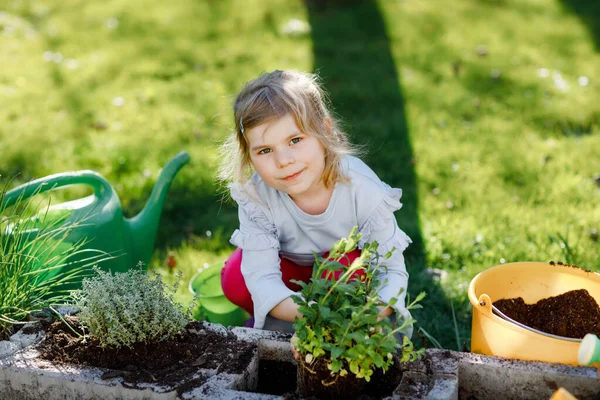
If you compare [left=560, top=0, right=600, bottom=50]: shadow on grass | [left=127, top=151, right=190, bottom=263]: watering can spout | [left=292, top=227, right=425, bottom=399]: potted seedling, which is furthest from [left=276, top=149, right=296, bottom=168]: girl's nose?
[left=560, top=0, right=600, bottom=50]: shadow on grass

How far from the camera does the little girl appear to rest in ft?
7.54

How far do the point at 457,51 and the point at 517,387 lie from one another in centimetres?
385

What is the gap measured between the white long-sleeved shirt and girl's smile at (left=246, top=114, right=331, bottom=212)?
15 cm

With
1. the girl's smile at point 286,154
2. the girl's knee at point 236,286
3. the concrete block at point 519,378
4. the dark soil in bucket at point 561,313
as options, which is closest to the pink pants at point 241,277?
the girl's knee at point 236,286

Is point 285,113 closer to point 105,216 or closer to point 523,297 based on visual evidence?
point 105,216

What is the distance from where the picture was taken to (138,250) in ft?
9.53

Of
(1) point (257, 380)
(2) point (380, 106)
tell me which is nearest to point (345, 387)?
(1) point (257, 380)

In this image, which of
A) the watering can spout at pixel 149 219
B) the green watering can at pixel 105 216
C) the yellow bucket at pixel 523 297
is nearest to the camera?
the yellow bucket at pixel 523 297

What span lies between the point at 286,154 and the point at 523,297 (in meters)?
0.92

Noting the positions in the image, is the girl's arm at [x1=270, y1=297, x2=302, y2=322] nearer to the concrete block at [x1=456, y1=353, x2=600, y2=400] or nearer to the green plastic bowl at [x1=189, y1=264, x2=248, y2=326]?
the green plastic bowl at [x1=189, y1=264, x2=248, y2=326]

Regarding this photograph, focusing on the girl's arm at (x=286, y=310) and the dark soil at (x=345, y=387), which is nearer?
the dark soil at (x=345, y=387)

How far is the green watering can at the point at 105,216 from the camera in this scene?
101 inches

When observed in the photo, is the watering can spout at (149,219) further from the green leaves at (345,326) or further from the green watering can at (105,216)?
the green leaves at (345,326)

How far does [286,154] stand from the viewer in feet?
7.52
